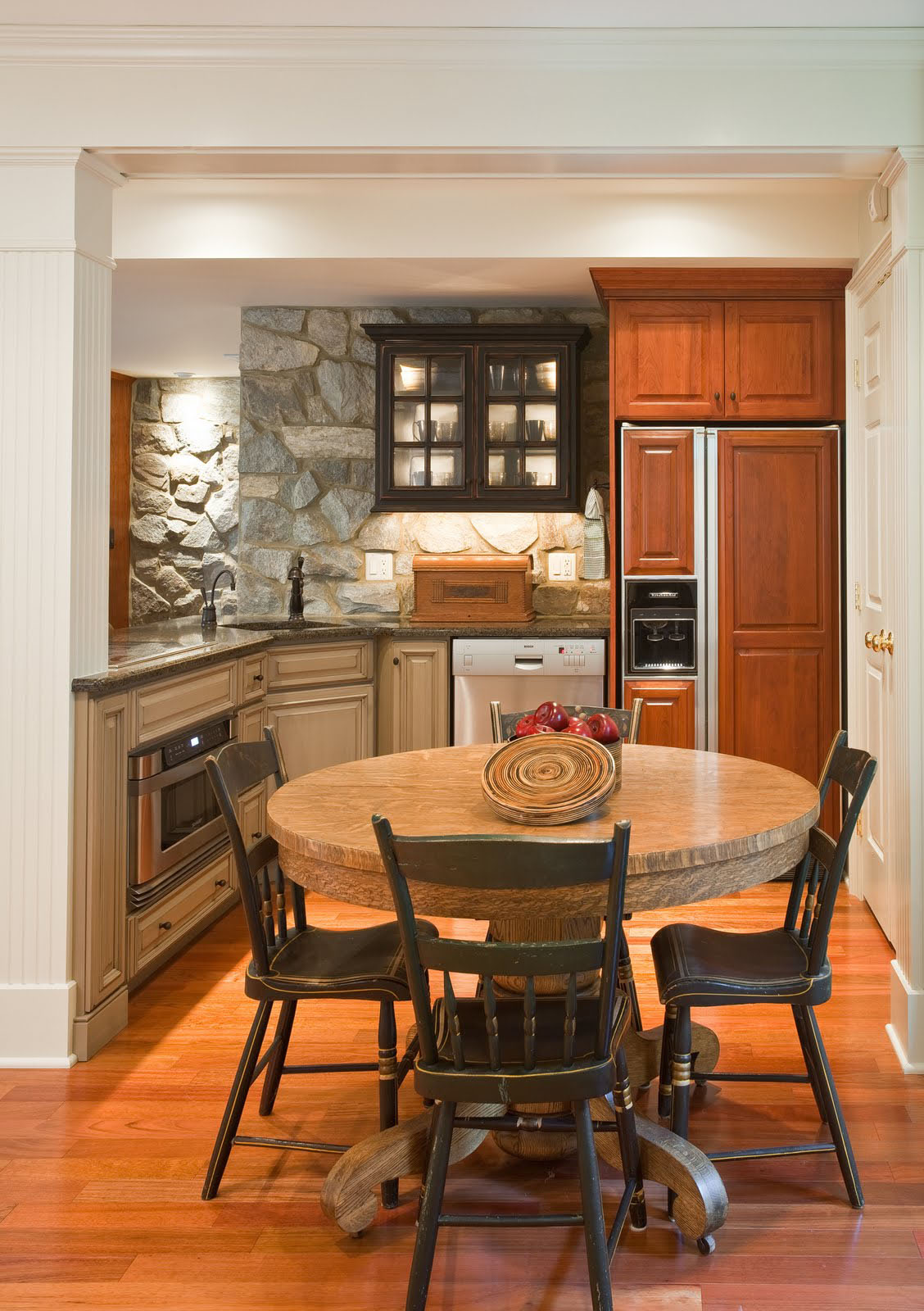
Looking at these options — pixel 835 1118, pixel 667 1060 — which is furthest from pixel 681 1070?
pixel 835 1118

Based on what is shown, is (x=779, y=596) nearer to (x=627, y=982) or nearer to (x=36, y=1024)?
(x=627, y=982)

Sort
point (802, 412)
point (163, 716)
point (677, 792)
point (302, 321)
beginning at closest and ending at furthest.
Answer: point (677, 792) < point (163, 716) < point (802, 412) < point (302, 321)

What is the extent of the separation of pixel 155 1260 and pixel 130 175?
109 inches

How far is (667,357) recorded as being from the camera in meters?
4.81

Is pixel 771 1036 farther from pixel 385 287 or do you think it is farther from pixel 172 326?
pixel 172 326

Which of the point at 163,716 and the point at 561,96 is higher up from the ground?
the point at 561,96

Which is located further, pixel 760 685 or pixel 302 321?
pixel 302 321

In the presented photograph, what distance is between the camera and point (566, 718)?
256 cm

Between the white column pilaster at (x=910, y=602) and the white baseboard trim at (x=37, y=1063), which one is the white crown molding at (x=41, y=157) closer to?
the white column pilaster at (x=910, y=602)

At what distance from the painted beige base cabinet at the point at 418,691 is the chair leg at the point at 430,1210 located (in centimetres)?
320

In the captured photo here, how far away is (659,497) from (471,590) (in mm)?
998

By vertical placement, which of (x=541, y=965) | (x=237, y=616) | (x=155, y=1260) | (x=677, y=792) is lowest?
(x=155, y=1260)

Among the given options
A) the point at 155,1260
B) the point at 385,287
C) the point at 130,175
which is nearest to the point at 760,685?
the point at 385,287

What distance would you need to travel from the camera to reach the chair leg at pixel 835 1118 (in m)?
2.31
